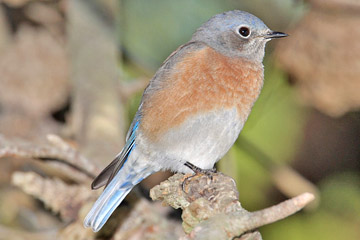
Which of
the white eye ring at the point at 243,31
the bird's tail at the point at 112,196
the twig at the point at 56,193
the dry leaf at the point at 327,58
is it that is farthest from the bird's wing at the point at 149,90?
the dry leaf at the point at 327,58

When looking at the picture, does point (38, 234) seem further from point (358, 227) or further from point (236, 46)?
point (358, 227)

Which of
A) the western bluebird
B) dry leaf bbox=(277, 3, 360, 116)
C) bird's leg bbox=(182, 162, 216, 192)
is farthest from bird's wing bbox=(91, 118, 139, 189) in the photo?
dry leaf bbox=(277, 3, 360, 116)

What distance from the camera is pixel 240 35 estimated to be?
4.71m

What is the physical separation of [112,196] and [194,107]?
32.7 inches

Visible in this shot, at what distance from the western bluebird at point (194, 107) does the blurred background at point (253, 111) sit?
1.72ft

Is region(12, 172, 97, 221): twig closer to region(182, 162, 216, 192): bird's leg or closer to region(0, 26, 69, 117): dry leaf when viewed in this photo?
region(182, 162, 216, 192): bird's leg

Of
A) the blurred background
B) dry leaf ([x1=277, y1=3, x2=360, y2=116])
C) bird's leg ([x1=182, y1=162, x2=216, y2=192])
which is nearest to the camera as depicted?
bird's leg ([x1=182, y1=162, x2=216, y2=192])

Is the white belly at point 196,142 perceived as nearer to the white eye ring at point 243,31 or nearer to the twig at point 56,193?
the twig at point 56,193

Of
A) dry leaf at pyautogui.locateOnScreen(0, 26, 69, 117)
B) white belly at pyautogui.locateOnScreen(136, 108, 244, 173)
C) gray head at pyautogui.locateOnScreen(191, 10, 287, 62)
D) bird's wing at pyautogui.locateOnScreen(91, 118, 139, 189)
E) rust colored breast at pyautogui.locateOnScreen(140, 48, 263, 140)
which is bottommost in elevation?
dry leaf at pyautogui.locateOnScreen(0, 26, 69, 117)

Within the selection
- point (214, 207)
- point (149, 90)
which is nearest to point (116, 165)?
point (149, 90)

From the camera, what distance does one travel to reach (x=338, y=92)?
5707 mm

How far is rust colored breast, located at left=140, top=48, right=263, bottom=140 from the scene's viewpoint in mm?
4281

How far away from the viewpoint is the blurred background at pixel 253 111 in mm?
5355

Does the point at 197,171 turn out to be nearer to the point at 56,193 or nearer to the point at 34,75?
the point at 56,193
